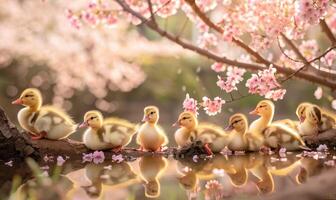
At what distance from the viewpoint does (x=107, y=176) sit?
10.7 feet

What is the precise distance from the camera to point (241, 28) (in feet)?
15.6

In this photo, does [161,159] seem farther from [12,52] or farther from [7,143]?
[12,52]

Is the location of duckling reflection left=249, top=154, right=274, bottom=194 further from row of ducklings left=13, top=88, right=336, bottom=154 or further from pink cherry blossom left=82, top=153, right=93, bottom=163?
pink cherry blossom left=82, top=153, right=93, bottom=163

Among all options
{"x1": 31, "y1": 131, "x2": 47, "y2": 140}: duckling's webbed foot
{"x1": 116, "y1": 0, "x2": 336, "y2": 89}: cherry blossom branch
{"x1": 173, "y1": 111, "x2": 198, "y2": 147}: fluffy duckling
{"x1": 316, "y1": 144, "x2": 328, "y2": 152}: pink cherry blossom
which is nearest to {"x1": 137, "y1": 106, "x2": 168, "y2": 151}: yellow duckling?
{"x1": 173, "y1": 111, "x2": 198, "y2": 147}: fluffy duckling

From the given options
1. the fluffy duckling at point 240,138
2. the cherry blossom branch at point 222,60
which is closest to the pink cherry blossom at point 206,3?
the cherry blossom branch at point 222,60

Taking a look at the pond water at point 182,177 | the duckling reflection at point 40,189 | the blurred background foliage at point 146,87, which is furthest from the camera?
the blurred background foliage at point 146,87

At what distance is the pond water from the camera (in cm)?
273

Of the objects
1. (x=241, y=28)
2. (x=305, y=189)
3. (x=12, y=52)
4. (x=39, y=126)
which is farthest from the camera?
(x=12, y=52)

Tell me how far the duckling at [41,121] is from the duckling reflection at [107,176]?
1.35 feet

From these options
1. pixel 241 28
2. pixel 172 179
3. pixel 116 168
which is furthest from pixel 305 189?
pixel 241 28

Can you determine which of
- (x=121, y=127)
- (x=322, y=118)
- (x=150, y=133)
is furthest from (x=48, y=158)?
(x=322, y=118)

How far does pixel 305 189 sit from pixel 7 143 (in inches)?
97.0

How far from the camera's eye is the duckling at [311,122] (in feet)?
14.7

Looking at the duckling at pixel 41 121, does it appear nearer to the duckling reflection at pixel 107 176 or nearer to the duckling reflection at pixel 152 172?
the duckling reflection at pixel 107 176
